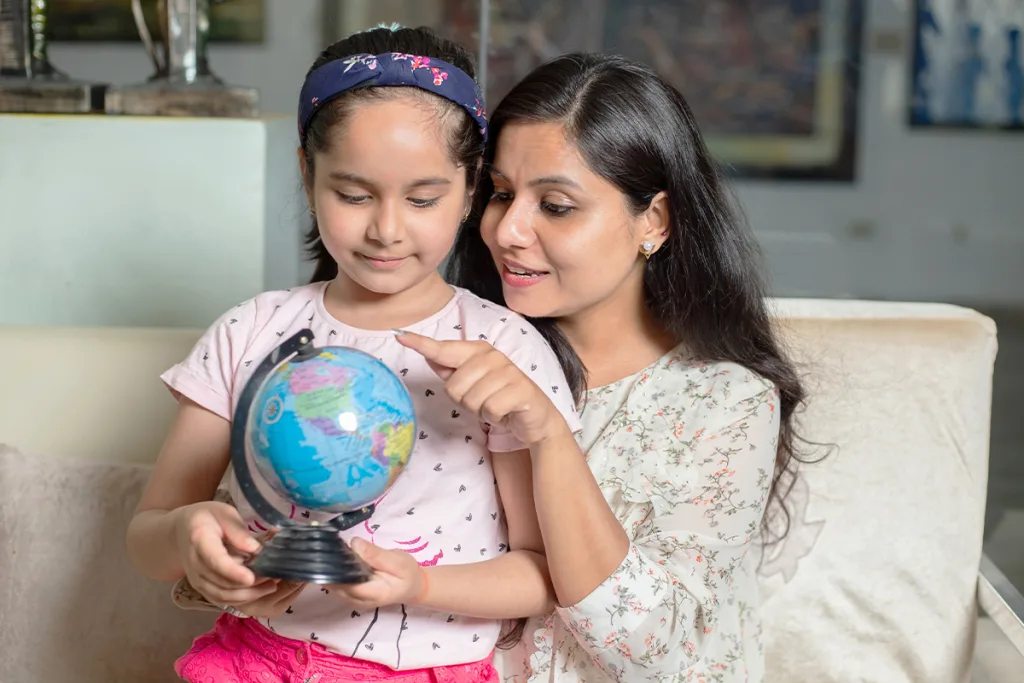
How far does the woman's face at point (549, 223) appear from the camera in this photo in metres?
1.97

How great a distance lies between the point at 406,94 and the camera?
168 centimetres

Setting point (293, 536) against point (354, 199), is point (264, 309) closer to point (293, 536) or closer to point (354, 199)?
point (354, 199)

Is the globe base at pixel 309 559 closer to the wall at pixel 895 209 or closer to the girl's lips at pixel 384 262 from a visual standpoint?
the girl's lips at pixel 384 262

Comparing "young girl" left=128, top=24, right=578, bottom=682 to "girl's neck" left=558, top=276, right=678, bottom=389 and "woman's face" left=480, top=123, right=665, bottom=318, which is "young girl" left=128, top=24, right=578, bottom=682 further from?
"girl's neck" left=558, top=276, right=678, bottom=389

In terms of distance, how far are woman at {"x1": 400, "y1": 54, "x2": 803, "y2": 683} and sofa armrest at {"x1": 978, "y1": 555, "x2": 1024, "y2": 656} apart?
0.48 metres

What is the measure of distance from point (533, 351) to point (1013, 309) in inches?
215

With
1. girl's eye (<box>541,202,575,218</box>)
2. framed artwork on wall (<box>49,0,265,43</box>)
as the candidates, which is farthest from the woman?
framed artwork on wall (<box>49,0,265,43</box>)

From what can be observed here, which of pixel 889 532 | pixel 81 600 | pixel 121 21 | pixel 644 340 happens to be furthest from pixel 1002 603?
pixel 121 21

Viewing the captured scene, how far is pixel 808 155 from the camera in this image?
22.1 feet

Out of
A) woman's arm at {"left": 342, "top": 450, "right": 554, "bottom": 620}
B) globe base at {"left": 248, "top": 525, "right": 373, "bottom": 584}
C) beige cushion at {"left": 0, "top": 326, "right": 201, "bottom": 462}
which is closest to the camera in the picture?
globe base at {"left": 248, "top": 525, "right": 373, "bottom": 584}

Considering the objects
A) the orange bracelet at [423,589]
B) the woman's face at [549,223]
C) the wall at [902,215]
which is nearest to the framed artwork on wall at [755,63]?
the wall at [902,215]

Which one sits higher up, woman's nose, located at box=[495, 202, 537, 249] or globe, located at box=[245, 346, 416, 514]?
woman's nose, located at box=[495, 202, 537, 249]

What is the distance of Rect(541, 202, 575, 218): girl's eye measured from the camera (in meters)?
1.98

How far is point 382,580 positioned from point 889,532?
1.28 m
